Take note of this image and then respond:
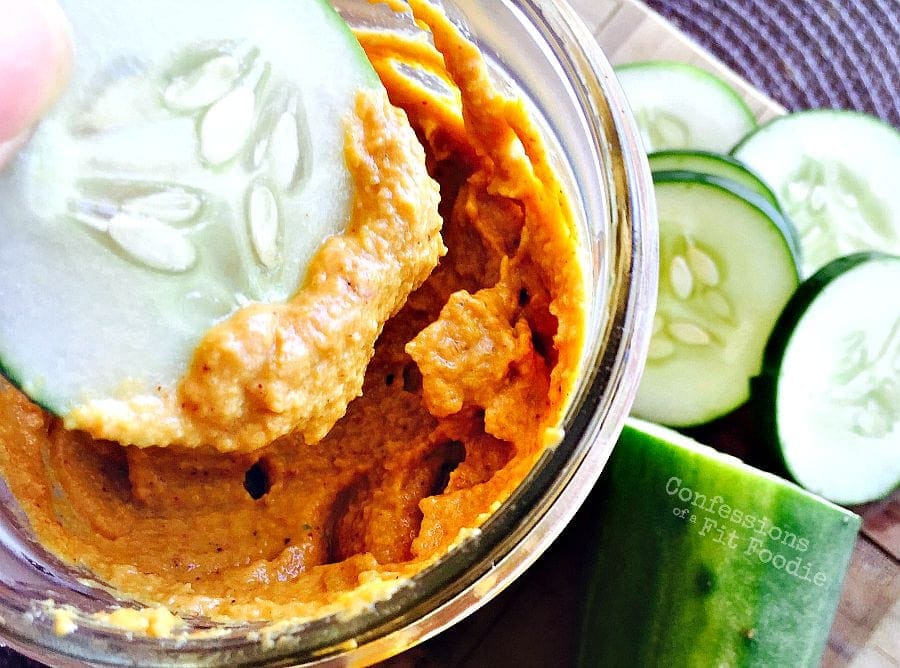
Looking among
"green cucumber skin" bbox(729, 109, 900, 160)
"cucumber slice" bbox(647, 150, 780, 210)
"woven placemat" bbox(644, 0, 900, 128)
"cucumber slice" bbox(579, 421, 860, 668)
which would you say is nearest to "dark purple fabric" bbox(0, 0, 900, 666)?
"woven placemat" bbox(644, 0, 900, 128)

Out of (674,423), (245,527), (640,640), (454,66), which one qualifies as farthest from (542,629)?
(454,66)

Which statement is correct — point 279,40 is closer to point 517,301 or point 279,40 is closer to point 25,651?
point 517,301

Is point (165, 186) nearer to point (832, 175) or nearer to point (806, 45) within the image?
point (832, 175)

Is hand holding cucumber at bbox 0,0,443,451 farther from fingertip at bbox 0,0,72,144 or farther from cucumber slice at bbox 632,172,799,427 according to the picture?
cucumber slice at bbox 632,172,799,427

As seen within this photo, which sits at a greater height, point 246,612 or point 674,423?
point 674,423

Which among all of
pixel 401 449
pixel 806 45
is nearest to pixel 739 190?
pixel 806 45

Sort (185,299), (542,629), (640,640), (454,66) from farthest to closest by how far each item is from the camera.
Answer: (542,629), (640,640), (454,66), (185,299)

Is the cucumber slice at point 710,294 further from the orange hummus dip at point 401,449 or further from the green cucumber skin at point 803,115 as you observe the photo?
the orange hummus dip at point 401,449

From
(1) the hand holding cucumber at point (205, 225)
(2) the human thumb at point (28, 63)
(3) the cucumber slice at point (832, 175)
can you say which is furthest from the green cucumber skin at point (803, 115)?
(2) the human thumb at point (28, 63)
